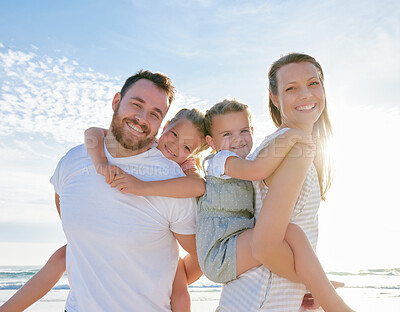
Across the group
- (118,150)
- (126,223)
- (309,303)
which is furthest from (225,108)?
(309,303)

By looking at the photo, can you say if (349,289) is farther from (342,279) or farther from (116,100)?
(116,100)

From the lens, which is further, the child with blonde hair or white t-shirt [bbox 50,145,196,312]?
white t-shirt [bbox 50,145,196,312]

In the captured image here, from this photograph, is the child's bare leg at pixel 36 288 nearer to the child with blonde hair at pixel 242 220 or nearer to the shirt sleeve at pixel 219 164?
the child with blonde hair at pixel 242 220

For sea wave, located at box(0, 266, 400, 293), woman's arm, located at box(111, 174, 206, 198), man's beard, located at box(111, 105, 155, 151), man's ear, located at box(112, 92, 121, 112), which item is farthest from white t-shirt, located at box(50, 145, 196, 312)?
sea wave, located at box(0, 266, 400, 293)

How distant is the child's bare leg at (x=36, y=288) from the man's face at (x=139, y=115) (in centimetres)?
121

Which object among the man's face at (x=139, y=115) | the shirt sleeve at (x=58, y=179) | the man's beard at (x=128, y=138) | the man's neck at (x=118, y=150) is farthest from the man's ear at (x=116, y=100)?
the shirt sleeve at (x=58, y=179)

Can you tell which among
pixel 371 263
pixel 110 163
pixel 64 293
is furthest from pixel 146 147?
pixel 371 263

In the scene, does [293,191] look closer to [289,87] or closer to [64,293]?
[289,87]

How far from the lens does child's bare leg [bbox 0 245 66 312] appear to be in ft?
10.7

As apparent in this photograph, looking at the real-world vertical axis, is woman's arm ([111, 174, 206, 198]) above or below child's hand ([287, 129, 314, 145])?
below

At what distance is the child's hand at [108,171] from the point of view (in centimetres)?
287

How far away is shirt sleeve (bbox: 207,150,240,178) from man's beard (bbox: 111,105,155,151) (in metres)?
0.60

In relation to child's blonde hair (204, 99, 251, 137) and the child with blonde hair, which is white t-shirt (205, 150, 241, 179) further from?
child's blonde hair (204, 99, 251, 137)

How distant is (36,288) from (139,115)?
1.73m
